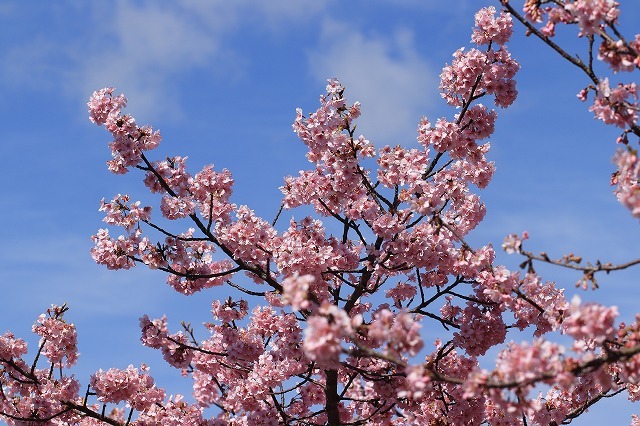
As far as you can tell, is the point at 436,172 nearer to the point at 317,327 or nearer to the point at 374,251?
the point at 374,251

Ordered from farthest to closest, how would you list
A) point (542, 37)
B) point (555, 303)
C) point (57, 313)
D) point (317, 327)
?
1. point (57, 313)
2. point (555, 303)
3. point (542, 37)
4. point (317, 327)

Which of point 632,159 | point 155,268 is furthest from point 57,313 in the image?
point 632,159

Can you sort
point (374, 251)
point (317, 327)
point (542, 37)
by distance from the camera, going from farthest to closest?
1. point (374, 251)
2. point (542, 37)
3. point (317, 327)

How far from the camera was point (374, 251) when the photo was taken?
1184cm

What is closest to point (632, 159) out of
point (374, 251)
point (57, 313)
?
point (374, 251)

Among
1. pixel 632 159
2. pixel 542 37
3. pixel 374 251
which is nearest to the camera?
pixel 632 159

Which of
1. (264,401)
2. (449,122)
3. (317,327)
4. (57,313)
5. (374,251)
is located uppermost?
(449,122)

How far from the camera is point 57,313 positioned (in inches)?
562

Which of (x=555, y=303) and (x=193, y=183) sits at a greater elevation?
(x=193, y=183)

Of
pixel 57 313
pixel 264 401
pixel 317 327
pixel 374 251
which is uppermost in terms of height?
pixel 57 313

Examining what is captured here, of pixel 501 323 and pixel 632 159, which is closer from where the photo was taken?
pixel 632 159

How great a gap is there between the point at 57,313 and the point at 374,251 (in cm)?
644

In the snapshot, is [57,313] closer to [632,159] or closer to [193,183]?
[193,183]

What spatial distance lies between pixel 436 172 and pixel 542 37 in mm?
3677
